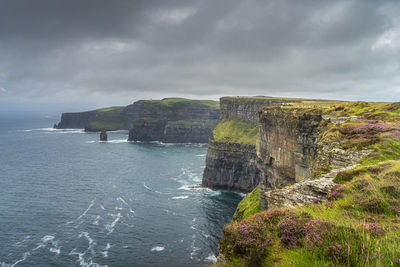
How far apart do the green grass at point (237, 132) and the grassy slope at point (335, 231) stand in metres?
96.2

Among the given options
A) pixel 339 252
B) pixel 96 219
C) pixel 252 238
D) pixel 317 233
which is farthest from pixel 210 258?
pixel 339 252

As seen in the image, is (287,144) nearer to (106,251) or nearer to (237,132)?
(106,251)

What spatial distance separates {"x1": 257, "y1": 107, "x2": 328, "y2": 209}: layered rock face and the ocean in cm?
2068

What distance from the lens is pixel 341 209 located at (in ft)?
37.8

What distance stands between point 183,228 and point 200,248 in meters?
9.71

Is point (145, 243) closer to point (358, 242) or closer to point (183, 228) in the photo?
point (183, 228)

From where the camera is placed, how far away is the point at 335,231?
26.5 ft

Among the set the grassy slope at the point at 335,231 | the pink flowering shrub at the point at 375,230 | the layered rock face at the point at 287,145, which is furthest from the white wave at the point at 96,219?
the pink flowering shrub at the point at 375,230

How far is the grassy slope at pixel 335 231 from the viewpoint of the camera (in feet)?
23.2

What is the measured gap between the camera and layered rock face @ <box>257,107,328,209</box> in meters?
38.7

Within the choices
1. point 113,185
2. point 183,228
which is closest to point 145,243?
point 183,228

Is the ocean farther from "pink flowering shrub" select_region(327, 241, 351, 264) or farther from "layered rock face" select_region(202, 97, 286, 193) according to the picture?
"pink flowering shrub" select_region(327, 241, 351, 264)

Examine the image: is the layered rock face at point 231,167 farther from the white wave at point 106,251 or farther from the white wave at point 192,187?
the white wave at point 106,251

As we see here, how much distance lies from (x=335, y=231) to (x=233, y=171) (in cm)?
9624
